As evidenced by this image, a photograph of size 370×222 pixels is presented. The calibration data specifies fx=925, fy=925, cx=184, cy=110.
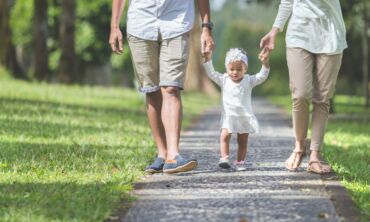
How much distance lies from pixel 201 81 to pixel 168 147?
33.1 m

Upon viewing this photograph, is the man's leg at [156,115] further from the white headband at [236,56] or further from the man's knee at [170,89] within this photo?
the white headband at [236,56]

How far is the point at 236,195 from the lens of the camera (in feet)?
→ 22.7

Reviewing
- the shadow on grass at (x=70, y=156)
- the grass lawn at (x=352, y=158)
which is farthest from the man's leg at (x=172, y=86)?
the grass lawn at (x=352, y=158)

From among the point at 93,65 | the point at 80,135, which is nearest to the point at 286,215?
the point at 80,135

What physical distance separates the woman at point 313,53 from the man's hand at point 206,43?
45 cm

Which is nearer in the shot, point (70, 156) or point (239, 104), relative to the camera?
point (239, 104)

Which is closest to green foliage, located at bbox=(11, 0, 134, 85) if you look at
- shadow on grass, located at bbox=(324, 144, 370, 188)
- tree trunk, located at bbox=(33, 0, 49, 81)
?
tree trunk, located at bbox=(33, 0, 49, 81)

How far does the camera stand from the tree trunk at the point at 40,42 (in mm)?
30266

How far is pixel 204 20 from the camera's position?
27.2ft

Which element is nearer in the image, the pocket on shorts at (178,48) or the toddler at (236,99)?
the pocket on shorts at (178,48)

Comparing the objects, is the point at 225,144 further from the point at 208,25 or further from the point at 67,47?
the point at 67,47

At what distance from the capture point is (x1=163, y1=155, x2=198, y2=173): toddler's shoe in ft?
26.1

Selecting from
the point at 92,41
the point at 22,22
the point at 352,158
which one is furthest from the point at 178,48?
the point at 22,22

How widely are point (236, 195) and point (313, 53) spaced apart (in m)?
1.89
